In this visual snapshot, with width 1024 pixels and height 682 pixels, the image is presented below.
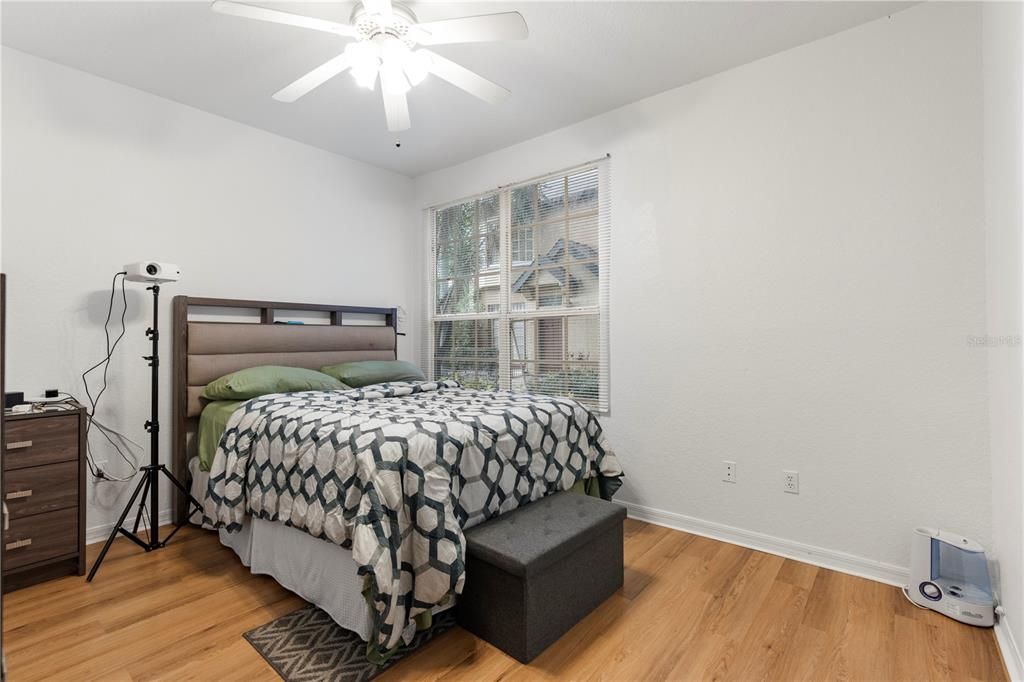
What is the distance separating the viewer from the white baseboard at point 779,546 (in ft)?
7.62

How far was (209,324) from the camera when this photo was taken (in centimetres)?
312

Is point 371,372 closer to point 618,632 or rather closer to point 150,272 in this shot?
point 150,272

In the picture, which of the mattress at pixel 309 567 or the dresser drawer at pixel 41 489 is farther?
the dresser drawer at pixel 41 489

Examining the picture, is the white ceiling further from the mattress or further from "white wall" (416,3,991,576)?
the mattress

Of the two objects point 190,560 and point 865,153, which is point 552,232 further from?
point 190,560

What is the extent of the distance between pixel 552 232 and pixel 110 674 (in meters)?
3.14

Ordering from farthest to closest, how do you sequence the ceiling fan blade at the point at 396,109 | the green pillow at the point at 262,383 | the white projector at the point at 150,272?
the green pillow at the point at 262,383
the white projector at the point at 150,272
the ceiling fan blade at the point at 396,109

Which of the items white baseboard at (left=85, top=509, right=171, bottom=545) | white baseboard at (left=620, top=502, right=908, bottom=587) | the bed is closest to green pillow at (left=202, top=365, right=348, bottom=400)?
the bed

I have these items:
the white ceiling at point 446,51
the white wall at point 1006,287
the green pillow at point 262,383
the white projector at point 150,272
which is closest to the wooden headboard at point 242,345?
the green pillow at point 262,383

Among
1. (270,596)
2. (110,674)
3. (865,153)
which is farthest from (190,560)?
(865,153)

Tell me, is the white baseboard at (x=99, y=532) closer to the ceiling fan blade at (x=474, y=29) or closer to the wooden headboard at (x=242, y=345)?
the wooden headboard at (x=242, y=345)

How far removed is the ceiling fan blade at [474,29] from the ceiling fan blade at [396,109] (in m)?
0.29

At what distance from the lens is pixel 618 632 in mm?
1935

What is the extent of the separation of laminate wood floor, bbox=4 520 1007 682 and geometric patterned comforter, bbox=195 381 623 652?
0.30m
